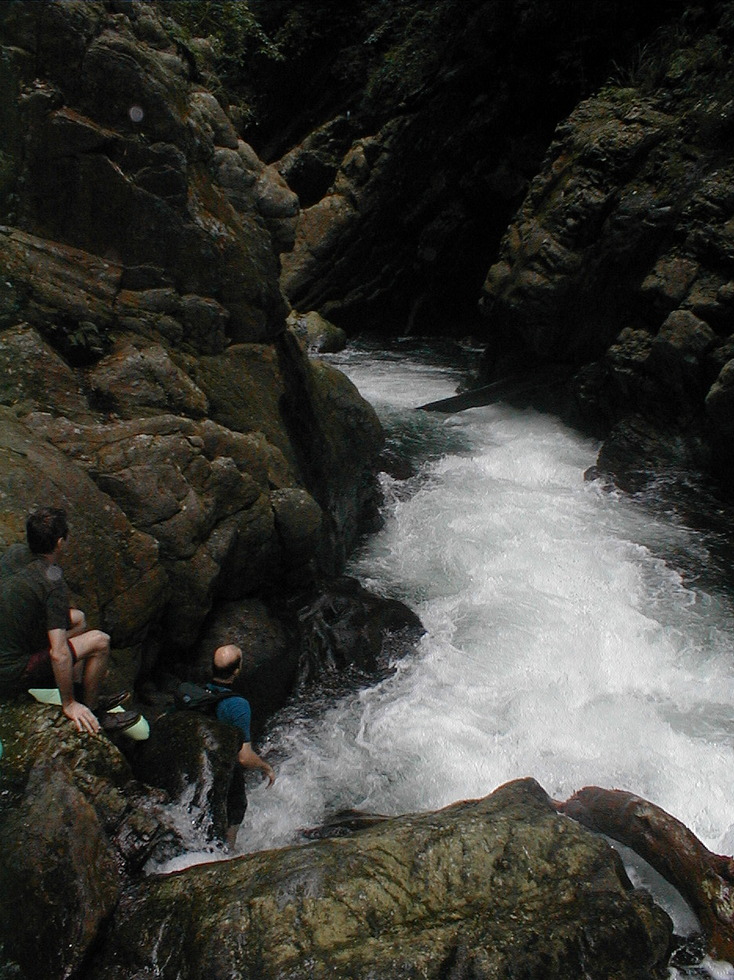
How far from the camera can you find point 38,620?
12.6 feet

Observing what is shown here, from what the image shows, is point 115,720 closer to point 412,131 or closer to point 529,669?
point 529,669

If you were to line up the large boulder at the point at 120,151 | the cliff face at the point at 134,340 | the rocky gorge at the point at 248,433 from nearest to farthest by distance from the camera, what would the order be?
the rocky gorge at the point at 248,433, the cliff face at the point at 134,340, the large boulder at the point at 120,151

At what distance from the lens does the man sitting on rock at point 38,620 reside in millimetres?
3771

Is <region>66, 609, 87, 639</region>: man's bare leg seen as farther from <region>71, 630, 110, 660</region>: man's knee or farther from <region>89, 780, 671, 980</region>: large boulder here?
<region>89, 780, 671, 980</region>: large boulder

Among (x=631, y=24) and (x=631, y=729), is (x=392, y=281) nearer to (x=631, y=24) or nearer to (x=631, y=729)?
(x=631, y=24)

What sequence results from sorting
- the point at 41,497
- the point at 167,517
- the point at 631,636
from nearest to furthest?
the point at 41,497 → the point at 167,517 → the point at 631,636

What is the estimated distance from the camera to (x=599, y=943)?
11.4ft

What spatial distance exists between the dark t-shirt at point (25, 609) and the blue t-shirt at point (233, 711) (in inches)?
57.0

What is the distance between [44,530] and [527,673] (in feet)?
15.8

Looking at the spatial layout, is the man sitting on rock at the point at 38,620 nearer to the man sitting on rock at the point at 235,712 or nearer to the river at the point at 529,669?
the man sitting on rock at the point at 235,712

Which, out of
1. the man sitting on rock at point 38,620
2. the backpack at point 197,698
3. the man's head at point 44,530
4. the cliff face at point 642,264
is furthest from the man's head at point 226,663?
the cliff face at point 642,264

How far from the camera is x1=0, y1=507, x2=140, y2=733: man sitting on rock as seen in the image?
3.77 m

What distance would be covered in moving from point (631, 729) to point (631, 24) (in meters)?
14.7

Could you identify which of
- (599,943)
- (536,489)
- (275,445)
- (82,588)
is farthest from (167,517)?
(536,489)
